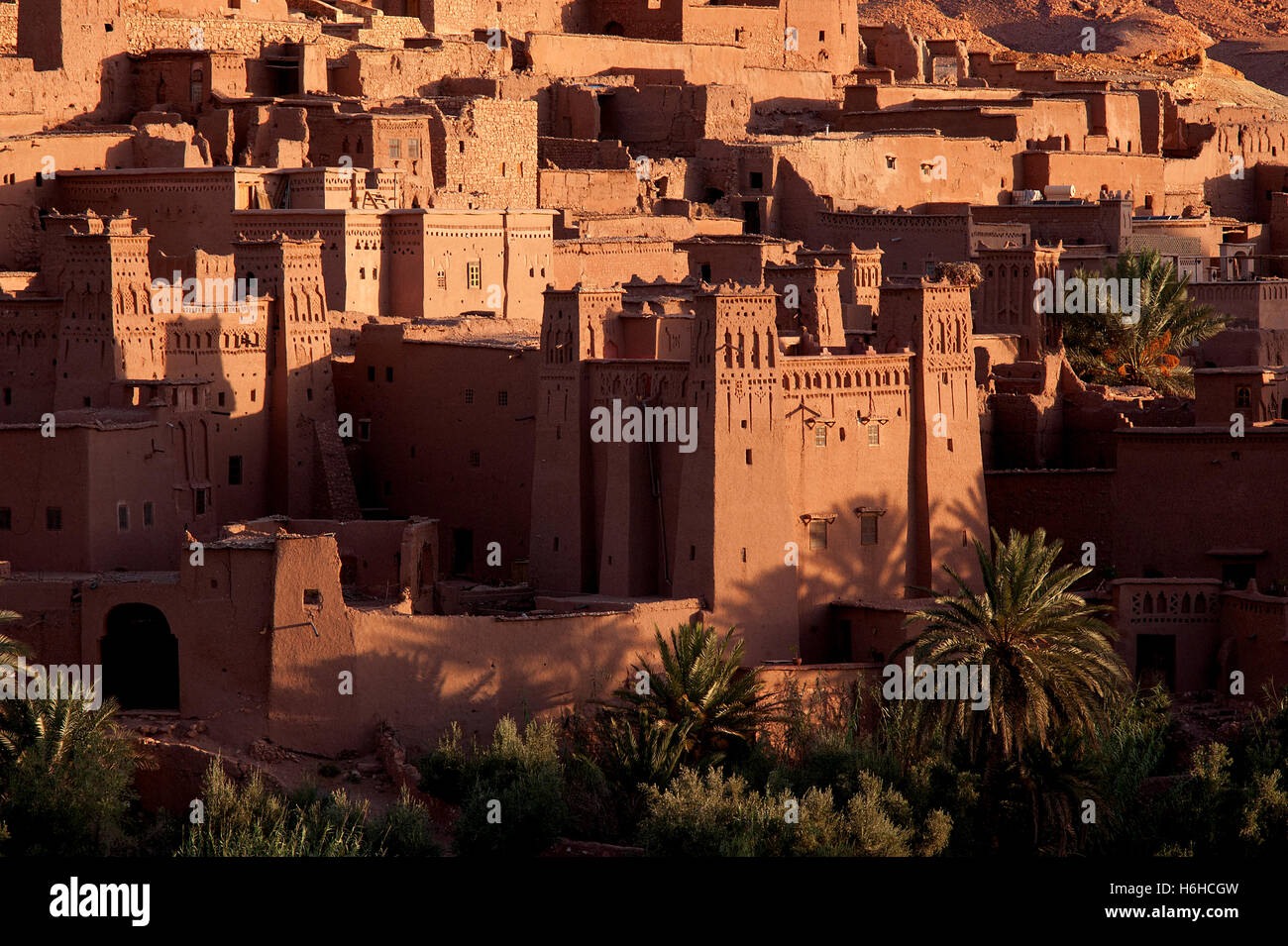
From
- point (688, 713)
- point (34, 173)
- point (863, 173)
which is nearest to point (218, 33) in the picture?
point (34, 173)

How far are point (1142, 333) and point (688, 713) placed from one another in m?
16.0

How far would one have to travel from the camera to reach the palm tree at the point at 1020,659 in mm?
35188

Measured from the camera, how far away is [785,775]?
35.0m

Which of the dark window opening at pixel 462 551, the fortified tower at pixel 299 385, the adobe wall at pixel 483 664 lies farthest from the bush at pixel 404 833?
the fortified tower at pixel 299 385

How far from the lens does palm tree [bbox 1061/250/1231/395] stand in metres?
48.2

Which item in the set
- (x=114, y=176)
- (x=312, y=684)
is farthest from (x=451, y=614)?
(x=114, y=176)

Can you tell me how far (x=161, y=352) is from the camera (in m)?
40.3

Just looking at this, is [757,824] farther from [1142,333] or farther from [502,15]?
[502,15]

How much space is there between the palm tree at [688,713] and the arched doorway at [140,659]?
546 cm

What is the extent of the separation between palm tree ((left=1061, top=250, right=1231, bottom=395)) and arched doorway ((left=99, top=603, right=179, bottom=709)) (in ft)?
56.2

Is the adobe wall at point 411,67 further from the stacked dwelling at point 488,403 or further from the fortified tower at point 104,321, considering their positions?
the fortified tower at point 104,321

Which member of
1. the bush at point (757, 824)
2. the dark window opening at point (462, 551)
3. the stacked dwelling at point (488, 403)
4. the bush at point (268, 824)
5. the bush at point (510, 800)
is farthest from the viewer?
the dark window opening at point (462, 551)

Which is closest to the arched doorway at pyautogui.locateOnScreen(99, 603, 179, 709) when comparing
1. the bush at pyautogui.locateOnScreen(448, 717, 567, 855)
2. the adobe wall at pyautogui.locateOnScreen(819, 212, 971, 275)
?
the bush at pyautogui.locateOnScreen(448, 717, 567, 855)
